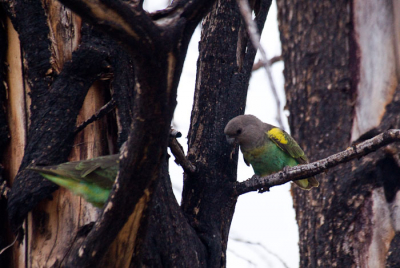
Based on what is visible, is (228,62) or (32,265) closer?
(32,265)

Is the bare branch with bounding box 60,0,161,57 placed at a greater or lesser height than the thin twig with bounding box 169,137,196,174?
greater

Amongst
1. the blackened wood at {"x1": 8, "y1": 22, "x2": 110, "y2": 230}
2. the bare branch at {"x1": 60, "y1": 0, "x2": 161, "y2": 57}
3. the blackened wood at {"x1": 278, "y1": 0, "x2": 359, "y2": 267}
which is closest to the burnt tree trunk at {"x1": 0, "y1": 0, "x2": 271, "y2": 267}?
the blackened wood at {"x1": 8, "y1": 22, "x2": 110, "y2": 230}

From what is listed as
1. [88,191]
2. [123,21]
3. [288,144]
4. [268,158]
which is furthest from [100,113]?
[288,144]

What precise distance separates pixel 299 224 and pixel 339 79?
1608 millimetres

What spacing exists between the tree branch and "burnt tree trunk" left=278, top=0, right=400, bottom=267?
1405 millimetres

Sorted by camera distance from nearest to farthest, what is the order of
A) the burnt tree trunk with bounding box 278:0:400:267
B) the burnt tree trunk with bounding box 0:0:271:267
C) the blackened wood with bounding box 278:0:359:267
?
the burnt tree trunk with bounding box 0:0:271:267
the burnt tree trunk with bounding box 278:0:400:267
the blackened wood with bounding box 278:0:359:267

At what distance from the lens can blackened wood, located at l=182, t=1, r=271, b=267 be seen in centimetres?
327

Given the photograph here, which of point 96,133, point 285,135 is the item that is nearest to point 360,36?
point 285,135

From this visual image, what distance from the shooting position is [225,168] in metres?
3.41

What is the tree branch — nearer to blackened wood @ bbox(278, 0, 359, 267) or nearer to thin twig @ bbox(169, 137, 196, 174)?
thin twig @ bbox(169, 137, 196, 174)

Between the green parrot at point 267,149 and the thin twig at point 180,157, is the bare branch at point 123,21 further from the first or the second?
the green parrot at point 267,149

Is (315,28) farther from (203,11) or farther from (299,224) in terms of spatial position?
(203,11)

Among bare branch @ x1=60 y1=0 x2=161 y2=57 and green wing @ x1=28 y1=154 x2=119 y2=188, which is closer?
bare branch @ x1=60 y1=0 x2=161 y2=57

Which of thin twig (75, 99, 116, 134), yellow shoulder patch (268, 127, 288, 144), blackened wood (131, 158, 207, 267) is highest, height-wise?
yellow shoulder patch (268, 127, 288, 144)
